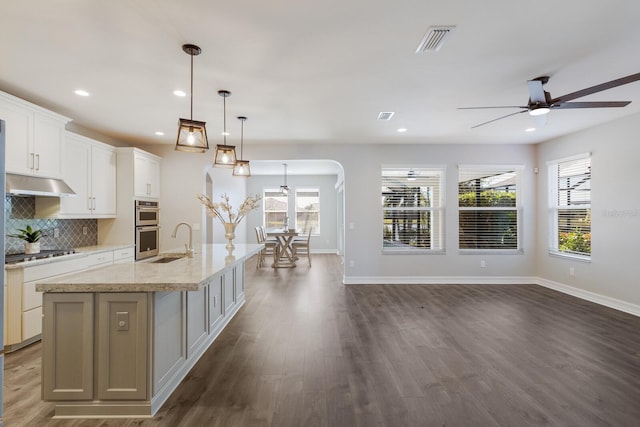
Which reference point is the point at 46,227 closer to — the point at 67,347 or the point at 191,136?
the point at 67,347

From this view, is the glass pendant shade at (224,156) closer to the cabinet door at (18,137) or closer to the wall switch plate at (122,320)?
the wall switch plate at (122,320)

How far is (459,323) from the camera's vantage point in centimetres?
378

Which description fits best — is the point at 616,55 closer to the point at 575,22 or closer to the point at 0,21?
the point at 575,22

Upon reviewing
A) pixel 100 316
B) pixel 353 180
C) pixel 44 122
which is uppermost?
pixel 44 122

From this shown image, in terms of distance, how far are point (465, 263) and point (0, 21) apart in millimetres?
6613

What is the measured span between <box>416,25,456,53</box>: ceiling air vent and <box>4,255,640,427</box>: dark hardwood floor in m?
2.68

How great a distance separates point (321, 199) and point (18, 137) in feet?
25.6

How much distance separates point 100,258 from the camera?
13.4 feet

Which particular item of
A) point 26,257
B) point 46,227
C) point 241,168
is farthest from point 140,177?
point 241,168

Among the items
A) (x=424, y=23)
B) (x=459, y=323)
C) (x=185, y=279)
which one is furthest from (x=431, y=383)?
(x=424, y=23)

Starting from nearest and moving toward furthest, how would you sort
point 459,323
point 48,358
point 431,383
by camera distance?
point 48,358, point 431,383, point 459,323

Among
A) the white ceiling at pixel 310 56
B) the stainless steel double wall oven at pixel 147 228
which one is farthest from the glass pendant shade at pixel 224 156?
the stainless steel double wall oven at pixel 147 228

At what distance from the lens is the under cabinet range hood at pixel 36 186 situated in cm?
311

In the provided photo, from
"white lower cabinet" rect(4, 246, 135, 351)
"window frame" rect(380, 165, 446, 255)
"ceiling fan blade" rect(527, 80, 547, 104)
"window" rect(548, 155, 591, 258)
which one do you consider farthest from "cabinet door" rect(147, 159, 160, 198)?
"window" rect(548, 155, 591, 258)
